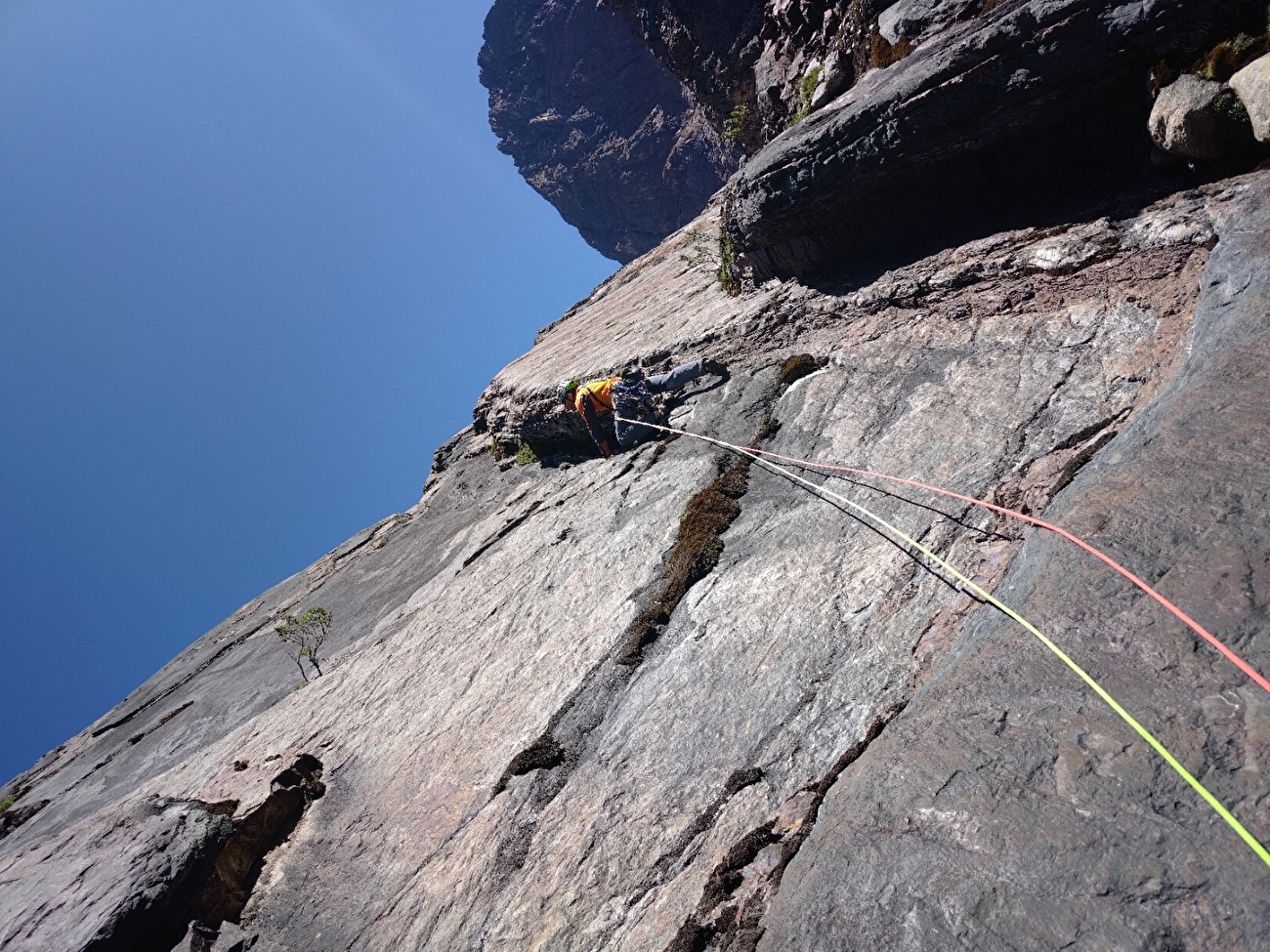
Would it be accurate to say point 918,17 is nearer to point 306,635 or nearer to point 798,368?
point 798,368

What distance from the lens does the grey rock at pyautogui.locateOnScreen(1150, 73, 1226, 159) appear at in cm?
774

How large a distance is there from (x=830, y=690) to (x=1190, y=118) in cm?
737

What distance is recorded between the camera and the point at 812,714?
19.4 ft

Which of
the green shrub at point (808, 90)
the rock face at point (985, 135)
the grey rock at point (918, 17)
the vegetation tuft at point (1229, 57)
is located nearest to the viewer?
the vegetation tuft at point (1229, 57)

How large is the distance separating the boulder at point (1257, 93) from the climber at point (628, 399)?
7.51 meters

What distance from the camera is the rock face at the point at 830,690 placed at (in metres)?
3.73

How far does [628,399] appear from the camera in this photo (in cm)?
1326

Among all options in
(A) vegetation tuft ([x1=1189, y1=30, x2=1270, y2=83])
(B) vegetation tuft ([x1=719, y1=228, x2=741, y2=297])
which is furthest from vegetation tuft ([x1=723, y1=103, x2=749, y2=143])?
(A) vegetation tuft ([x1=1189, y1=30, x2=1270, y2=83])

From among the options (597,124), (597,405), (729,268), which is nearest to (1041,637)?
(597,405)

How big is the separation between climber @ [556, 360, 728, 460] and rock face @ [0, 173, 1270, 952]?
478 millimetres

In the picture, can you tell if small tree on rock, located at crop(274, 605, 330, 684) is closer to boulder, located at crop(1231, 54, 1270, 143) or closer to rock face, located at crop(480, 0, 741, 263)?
boulder, located at crop(1231, 54, 1270, 143)

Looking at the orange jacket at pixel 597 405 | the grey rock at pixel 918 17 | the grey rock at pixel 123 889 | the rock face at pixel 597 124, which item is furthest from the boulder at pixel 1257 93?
the rock face at pixel 597 124

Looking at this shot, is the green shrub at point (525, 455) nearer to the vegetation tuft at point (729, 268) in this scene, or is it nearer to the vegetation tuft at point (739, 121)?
the vegetation tuft at point (729, 268)

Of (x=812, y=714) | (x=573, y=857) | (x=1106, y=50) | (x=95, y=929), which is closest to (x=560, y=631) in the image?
(x=573, y=857)
